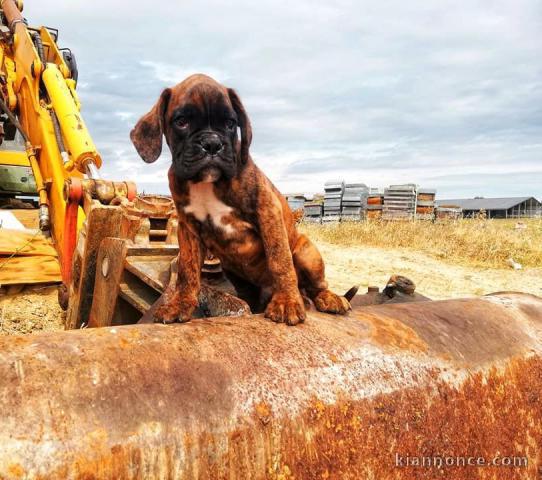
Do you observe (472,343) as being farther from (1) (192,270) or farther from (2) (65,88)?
(2) (65,88)

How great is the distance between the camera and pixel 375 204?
25.9 metres

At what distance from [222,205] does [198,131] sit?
0.36 meters

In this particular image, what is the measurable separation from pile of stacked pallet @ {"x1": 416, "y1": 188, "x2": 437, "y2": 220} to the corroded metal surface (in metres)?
23.6

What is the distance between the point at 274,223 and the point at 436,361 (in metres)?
0.86

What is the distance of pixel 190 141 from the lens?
211 centimetres

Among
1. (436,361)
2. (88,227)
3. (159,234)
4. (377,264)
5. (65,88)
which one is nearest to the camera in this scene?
(436,361)

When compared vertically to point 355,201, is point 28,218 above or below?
below

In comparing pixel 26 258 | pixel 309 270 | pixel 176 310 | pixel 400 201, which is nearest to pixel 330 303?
pixel 309 270

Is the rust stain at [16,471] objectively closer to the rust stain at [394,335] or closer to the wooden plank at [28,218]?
the rust stain at [394,335]

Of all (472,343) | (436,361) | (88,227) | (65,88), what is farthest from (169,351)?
(65,88)

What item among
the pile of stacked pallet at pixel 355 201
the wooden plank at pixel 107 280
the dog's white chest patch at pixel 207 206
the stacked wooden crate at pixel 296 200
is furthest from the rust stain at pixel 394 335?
the stacked wooden crate at pixel 296 200

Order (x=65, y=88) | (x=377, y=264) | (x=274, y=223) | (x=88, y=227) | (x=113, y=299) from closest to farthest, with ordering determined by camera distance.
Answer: (x=274, y=223)
(x=113, y=299)
(x=88, y=227)
(x=65, y=88)
(x=377, y=264)

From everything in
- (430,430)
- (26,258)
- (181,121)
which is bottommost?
(26,258)

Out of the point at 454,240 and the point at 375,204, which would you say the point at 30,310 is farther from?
the point at 375,204
